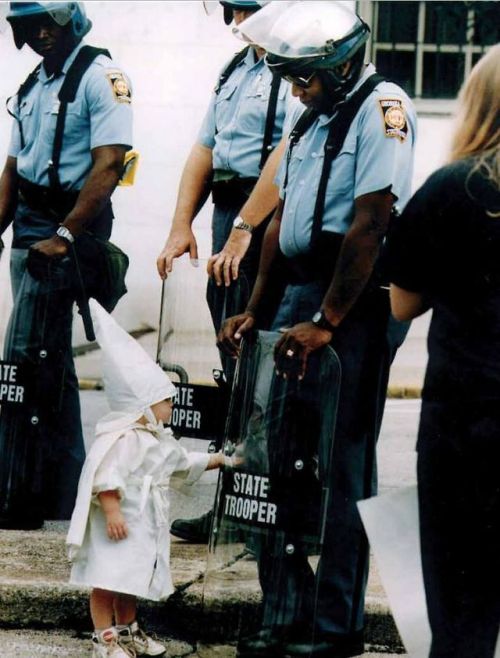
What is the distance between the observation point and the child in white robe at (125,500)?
14.2 feet

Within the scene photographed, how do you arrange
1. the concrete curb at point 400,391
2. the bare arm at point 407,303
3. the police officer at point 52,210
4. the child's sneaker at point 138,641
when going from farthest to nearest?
1. the concrete curb at point 400,391
2. the police officer at point 52,210
3. the child's sneaker at point 138,641
4. the bare arm at point 407,303

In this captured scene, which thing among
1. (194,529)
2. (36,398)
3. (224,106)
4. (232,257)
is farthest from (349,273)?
(36,398)

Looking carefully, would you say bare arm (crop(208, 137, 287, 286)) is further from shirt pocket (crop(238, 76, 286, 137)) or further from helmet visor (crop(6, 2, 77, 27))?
helmet visor (crop(6, 2, 77, 27))

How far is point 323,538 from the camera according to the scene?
14.2 feet

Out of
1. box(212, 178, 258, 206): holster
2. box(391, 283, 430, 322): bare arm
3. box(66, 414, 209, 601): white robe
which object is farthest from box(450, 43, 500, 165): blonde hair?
box(212, 178, 258, 206): holster

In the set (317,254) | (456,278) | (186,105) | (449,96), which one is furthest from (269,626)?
(449,96)

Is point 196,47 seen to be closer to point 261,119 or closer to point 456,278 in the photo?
point 261,119

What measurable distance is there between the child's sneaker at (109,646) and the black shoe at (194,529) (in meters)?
0.85

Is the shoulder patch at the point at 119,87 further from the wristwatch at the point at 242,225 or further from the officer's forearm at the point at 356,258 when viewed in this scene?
the officer's forearm at the point at 356,258

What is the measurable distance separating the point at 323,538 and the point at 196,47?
185 centimetres

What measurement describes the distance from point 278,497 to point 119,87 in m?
1.69

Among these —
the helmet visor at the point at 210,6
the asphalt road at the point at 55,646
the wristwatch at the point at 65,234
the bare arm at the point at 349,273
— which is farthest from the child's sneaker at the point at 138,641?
the helmet visor at the point at 210,6

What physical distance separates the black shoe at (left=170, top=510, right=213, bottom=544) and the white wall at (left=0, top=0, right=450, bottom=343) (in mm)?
746

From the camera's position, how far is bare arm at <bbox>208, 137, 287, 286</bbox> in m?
4.88
